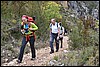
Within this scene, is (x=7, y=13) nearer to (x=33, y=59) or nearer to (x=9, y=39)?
(x=9, y=39)

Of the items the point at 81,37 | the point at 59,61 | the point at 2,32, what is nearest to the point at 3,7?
the point at 2,32

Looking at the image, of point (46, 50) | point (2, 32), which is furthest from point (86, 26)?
point (2, 32)

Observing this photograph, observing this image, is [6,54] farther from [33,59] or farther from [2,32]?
[2,32]

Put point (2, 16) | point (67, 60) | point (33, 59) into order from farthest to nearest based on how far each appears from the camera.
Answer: point (2, 16), point (33, 59), point (67, 60)

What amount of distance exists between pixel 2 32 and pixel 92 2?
100ft

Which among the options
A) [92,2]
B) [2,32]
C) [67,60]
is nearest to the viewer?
[67,60]

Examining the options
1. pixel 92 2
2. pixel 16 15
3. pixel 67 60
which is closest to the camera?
pixel 67 60

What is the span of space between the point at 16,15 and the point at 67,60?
781cm

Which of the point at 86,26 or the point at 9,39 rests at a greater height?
the point at 86,26

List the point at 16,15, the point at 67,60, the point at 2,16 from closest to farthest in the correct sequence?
the point at 67,60
the point at 2,16
the point at 16,15

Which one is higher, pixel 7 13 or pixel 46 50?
pixel 7 13

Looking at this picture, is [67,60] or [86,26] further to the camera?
[86,26]

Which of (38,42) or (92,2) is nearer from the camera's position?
(38,42)

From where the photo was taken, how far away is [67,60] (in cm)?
888
